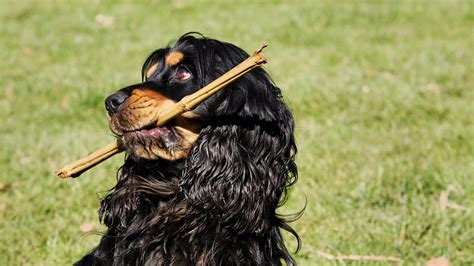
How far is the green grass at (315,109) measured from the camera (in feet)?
17.2

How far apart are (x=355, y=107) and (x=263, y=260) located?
13.8 ft

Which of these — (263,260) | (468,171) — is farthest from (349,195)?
(263,260)

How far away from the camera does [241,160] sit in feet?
12.0

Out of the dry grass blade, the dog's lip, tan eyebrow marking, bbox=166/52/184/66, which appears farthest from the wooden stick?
the dry grass blade

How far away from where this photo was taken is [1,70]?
932 cm

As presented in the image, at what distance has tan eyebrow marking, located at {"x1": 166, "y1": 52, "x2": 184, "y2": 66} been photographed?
3.79 metres

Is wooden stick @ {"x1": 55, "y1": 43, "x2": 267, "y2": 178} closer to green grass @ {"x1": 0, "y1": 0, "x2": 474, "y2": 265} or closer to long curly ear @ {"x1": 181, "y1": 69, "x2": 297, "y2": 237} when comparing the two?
long curly ear @ {"x1": 181, "y1": 69, "x2": 297, "y2": 237}

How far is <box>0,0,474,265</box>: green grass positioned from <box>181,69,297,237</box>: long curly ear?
1375 mm

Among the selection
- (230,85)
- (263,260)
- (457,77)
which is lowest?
(457,77)

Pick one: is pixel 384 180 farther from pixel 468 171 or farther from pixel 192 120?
pixel 192 120

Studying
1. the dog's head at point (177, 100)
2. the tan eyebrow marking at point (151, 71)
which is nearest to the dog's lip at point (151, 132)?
the dog's head at point (177, 100)

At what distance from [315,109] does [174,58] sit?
405cm

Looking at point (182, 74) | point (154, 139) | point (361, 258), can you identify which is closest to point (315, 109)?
point (361, 258)

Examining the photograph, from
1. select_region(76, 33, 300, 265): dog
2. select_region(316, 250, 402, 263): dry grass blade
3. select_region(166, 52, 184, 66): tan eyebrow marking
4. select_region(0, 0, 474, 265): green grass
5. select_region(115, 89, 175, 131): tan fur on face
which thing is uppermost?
select_region(166, 52, 184, 66): tan eyebrow marking
